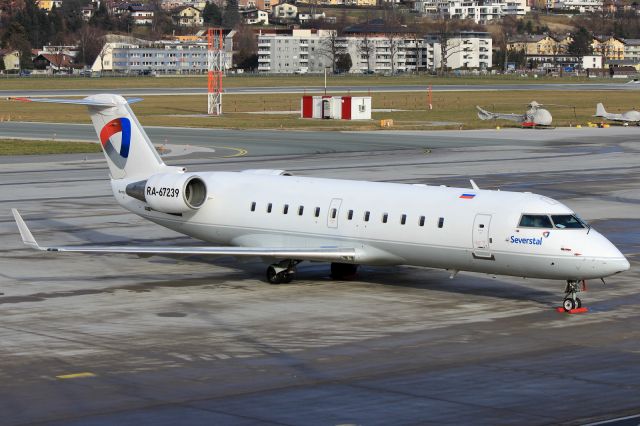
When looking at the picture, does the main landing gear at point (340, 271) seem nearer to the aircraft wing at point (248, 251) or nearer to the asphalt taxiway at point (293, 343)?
the asphalt taxiway at point (293, 343)

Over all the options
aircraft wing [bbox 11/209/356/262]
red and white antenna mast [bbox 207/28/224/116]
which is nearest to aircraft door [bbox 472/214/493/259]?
aircraft wing [bbox 11/209/356/262]

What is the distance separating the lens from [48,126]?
9600 cm

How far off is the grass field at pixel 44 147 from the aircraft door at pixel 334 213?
4411 centimetres

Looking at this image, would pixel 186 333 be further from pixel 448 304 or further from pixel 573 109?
pixel 573 109

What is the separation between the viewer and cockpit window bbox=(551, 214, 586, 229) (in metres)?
27.1

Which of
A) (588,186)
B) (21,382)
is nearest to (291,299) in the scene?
(21,382)

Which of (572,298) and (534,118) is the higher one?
(572,298)

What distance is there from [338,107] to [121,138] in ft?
229

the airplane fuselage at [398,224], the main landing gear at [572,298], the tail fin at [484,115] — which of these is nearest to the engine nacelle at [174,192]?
the airplane fuselage at [398,224]

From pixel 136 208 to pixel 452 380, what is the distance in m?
15.5

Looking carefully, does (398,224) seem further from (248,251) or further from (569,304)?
(569,304)

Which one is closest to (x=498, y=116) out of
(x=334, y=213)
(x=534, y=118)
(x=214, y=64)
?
(x=534, y=118)

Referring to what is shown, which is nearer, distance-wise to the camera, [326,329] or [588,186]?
[326,329]

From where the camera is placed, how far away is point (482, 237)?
1094 inches
